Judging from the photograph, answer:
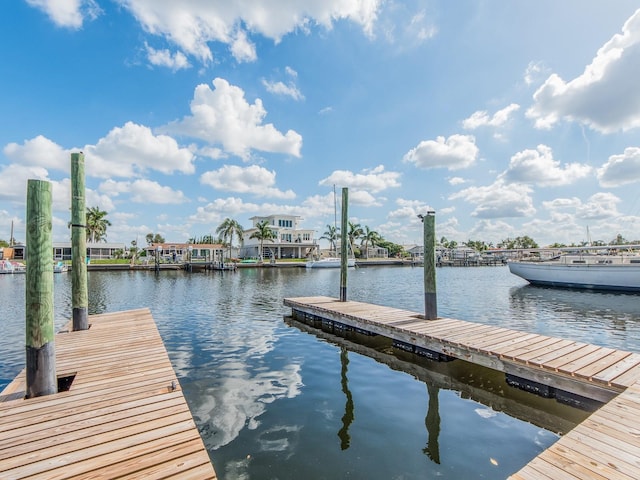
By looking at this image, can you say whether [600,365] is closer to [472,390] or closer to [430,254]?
[472,390]

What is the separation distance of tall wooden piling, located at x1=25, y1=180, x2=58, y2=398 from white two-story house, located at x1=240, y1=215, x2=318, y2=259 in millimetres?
63105

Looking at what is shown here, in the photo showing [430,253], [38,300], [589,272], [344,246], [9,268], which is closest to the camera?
[38,300]

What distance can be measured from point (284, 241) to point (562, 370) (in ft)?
223

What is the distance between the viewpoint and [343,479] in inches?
160

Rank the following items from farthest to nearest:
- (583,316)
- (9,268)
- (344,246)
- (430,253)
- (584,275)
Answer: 1. (9,268)
2. (584,275)
3. (583,316)
4. (344,246)
5. (430,253)

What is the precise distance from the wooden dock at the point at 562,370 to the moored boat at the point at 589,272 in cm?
2241

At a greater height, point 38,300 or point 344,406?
point 38,300

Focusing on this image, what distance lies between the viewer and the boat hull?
24.0 meters

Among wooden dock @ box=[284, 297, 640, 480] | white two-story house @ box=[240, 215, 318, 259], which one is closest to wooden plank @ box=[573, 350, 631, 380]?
wooden dock @ box=[284, 297, 640, 480]

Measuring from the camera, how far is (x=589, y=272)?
1022 inches

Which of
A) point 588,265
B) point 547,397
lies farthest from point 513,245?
point 547,397

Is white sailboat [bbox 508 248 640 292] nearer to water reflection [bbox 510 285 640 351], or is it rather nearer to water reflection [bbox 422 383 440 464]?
water reflection [bbox 510 285 640 351]

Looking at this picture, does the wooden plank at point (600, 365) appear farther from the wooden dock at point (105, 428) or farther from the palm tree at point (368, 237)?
the palm tree at point (368, 237)

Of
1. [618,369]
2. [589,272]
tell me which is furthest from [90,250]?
[618,369]
